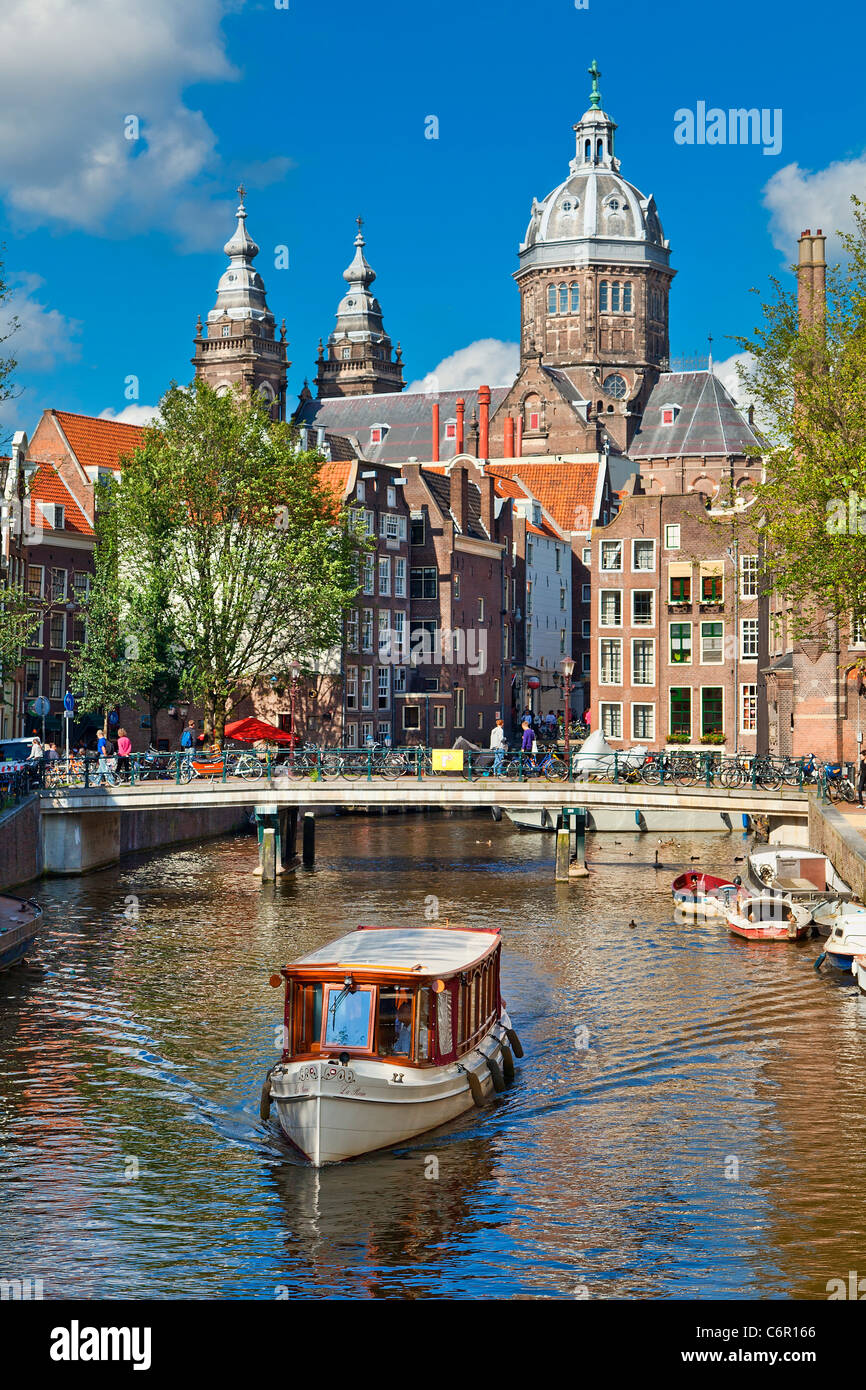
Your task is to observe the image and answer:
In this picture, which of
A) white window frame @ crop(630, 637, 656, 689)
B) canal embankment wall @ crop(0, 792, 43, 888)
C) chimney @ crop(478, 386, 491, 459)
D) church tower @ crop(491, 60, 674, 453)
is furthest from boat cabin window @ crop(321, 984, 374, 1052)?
church tower @ crop(491, 60, 674, 453)

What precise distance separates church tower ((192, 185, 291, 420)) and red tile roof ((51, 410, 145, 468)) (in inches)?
2201

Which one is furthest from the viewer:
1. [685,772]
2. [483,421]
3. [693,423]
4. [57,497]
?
[693,423]

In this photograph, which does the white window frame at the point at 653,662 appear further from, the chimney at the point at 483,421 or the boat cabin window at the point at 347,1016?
the boat cabin window at the point at 347,1016

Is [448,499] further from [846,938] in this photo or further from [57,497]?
[846,938]

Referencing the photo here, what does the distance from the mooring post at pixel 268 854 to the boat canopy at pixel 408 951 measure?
73.8ft

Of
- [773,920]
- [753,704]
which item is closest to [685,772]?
[773,920]

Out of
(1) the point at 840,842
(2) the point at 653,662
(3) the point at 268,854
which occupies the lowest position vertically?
(3) the point at 268,854

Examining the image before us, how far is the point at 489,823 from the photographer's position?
247 ft

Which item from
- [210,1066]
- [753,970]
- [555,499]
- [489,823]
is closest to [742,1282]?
[210,1066]

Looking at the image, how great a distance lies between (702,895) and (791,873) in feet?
9.92

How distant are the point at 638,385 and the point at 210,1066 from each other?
12393 cm

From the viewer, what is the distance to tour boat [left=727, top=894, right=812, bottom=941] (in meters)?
42.8

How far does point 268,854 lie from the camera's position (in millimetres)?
54312

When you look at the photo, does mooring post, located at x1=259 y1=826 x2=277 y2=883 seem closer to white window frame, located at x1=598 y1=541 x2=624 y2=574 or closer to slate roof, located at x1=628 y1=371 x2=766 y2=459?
white window frame, located at x1=598 y1=541 x2=624 y2=574
